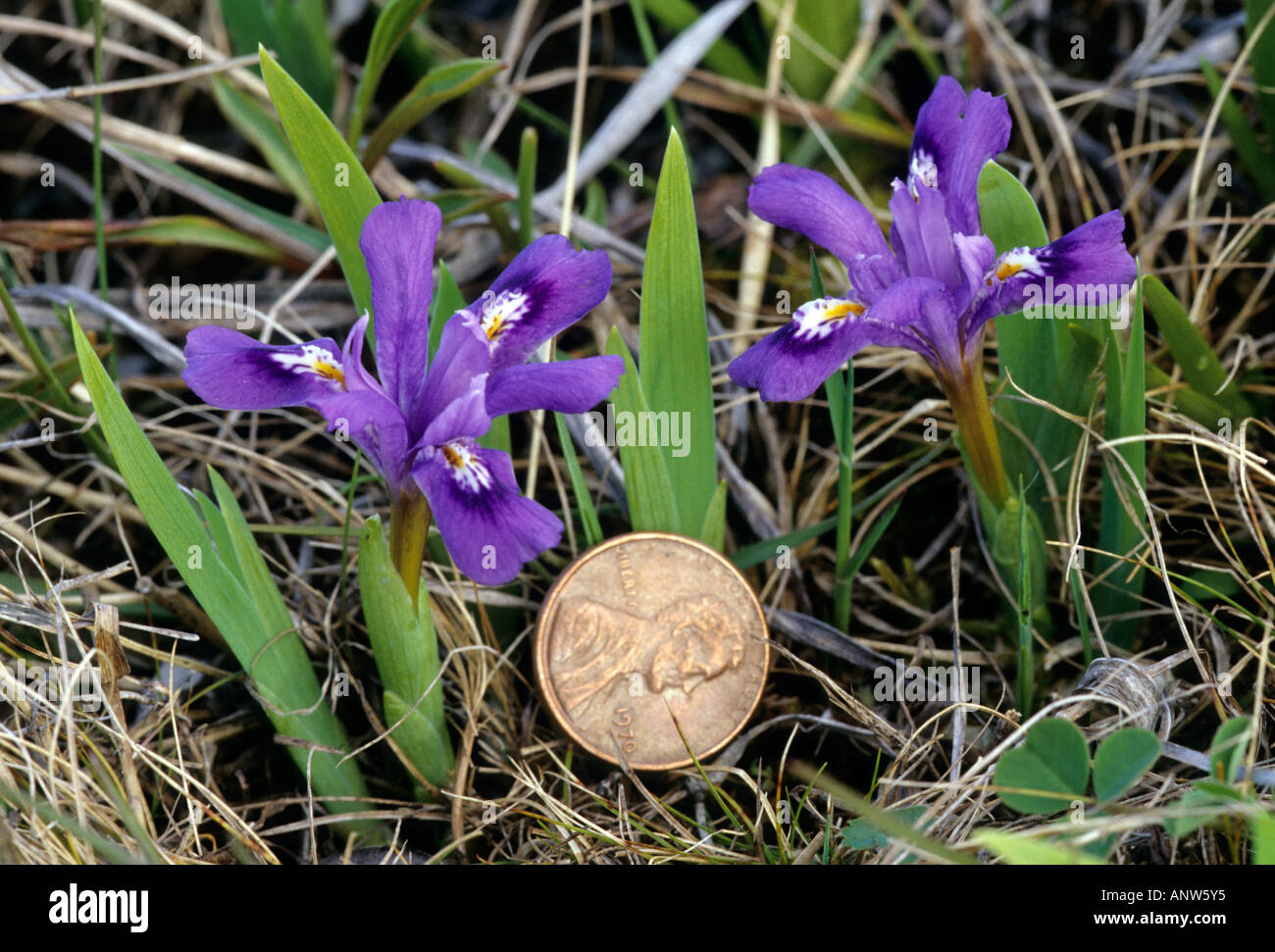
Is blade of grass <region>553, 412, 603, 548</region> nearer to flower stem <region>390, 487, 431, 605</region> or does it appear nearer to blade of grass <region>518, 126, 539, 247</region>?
flower stem <region>390, 487, 431, 605</region>

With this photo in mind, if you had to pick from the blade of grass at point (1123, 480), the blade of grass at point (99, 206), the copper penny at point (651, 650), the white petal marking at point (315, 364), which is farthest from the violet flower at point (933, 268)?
the blade of grass at point (99, 206)

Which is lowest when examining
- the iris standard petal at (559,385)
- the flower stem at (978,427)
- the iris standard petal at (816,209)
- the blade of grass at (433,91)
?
the flower stem at (978,427)

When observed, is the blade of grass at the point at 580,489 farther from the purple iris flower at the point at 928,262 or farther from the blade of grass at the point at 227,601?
the blade of grass at the point at 227,601

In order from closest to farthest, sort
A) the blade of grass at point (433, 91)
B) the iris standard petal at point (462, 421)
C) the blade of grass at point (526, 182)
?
1. the iris standard petal at point (462, 421)
2. the blade of grass at point (526, 182)
3. the blade of grass at point (433, 91)

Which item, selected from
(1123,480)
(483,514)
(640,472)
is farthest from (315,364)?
(1123,480)
